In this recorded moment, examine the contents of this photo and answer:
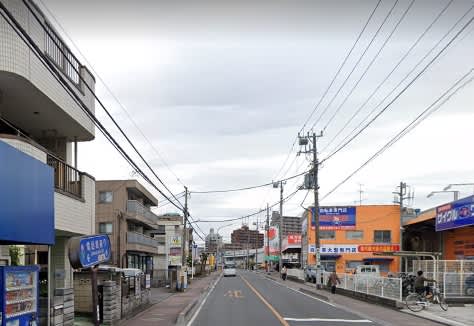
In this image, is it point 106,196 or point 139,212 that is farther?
point 139,212

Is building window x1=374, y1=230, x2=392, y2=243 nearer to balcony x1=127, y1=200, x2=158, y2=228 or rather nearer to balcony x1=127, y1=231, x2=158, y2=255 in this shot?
balcony x1=127, y1=231, x2=158, y2=255

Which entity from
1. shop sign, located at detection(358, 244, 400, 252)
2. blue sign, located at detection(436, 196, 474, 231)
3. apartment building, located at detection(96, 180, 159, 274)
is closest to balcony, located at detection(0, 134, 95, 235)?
blue sign, located at detection(436, 196, 474, 231)

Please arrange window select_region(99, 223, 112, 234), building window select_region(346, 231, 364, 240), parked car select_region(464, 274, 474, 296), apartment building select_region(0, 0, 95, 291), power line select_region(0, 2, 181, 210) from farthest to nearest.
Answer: building window select_region(346, 231, 364, 240) → window select_region(99, 223, 112, 234) → parked car select_region(464, 274, 474, 296) → apartment building select_region(0, 0, 95, 291) → power line select_region(0, 2, 181, 210)

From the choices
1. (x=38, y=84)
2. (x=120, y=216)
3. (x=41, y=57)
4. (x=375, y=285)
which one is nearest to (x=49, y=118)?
(x=38, y=84)

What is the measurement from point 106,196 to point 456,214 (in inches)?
1180

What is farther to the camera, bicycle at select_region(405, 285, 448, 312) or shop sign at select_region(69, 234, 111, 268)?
bicycle at select_region(405, 285, 448, 312)

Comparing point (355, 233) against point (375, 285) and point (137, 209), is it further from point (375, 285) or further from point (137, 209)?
point (375, 285)

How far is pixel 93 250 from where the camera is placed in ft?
36.9

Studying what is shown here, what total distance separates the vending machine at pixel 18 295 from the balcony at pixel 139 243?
3891 centimetres

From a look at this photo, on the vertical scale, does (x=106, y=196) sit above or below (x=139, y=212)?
above

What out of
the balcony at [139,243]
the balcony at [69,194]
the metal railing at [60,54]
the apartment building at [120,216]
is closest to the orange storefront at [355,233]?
the balcony at [139,243]

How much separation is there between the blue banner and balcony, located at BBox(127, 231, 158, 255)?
1537 inches

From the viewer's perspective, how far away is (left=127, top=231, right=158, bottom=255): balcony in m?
50.4

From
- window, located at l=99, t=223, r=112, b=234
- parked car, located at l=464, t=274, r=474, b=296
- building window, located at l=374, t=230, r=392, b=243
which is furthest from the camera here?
building window, located at l=374, t=230, r=392, b=243
